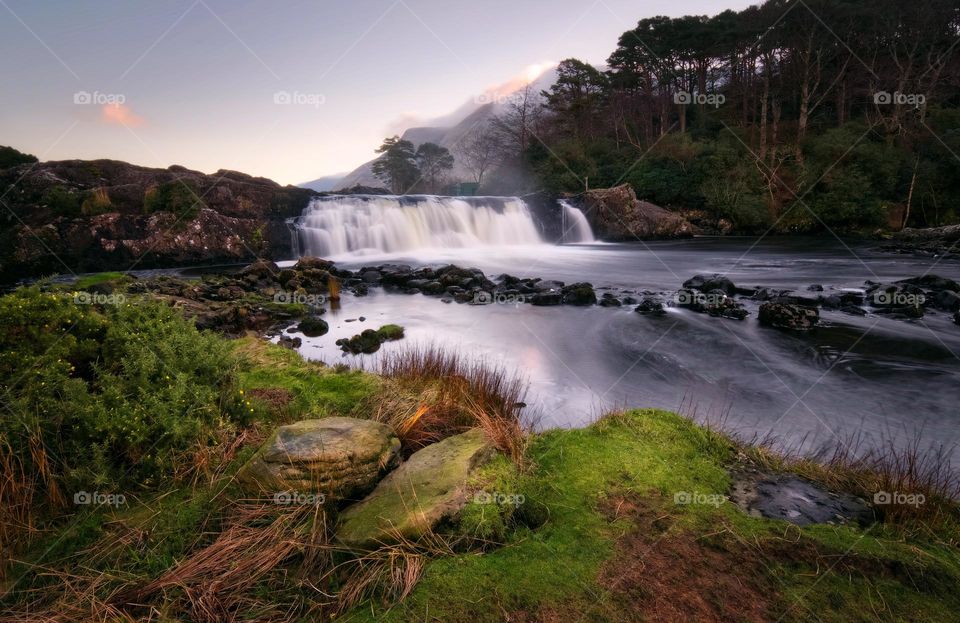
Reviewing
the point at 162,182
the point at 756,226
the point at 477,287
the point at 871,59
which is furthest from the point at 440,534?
the point at 871,59

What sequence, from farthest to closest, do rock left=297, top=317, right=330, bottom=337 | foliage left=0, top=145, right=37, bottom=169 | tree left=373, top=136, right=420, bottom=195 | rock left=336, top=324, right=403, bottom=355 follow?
tree left=373, top=136, right=420, bottom=195 → foliage left=0, top=145, right=37, bottom=169 → rock left=297, top=317, right=330, bottom=337 → rock left=336, top=324, right=403, bottom=355

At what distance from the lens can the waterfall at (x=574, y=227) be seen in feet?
113

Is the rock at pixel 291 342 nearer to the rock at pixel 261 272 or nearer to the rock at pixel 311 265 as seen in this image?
the rock at pixel 261 272

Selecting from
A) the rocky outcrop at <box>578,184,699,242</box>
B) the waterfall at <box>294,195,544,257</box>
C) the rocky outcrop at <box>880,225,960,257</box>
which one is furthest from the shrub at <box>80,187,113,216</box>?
the rocky outcrop at <box>880,225,960,257</box>

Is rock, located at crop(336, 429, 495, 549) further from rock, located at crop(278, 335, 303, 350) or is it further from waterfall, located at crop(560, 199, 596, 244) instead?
waterfall, located at crop(560, 199, 596, 244)

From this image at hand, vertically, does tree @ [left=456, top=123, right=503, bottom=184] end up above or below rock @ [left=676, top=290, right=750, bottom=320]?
above

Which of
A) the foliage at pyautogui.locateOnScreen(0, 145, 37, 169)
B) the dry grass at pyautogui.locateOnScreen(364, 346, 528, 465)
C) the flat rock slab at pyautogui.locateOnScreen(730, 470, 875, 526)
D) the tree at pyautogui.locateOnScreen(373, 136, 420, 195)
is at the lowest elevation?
the flat rock slab at pyautogui.locateOnScreen(730, 470, 875, 526)

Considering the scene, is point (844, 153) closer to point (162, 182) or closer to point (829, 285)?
point (829, 285)

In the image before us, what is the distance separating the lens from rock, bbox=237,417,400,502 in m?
3.46

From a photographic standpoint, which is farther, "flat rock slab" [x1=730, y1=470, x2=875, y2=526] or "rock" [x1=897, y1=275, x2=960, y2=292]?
"rock" [x1=897, y1=275, x2=960, y2=292]

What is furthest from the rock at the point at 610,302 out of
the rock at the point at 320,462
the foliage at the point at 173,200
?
the foliage at the point at 173,200

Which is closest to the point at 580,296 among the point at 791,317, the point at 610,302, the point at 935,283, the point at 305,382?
the point at 610,302

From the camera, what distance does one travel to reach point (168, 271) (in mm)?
21703

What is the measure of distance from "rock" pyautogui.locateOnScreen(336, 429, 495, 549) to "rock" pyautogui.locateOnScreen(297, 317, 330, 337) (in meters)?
8.34
